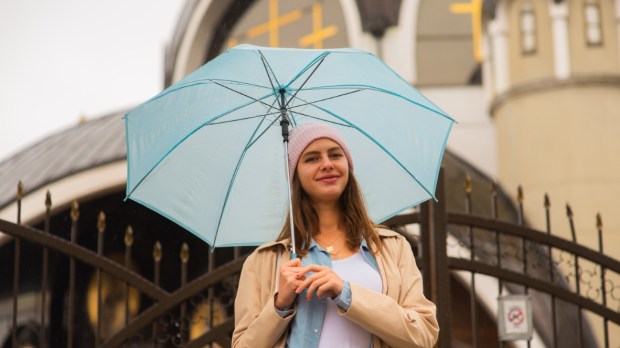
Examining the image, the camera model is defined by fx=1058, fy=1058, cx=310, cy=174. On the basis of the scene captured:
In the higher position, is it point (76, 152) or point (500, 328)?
point (76, 152)

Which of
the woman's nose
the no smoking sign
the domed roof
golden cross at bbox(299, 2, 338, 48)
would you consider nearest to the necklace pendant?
the woman's nose

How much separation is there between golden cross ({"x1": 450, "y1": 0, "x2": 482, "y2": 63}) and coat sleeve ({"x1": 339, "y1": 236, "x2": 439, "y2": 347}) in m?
12.1

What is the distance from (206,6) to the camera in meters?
17.3

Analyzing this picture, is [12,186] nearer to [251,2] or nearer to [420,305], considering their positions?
[251,2]

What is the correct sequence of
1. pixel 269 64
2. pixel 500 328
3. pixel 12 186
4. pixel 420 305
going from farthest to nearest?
pixel 12 186, pixel 500 328, pixel 269 64, pixel 420 305

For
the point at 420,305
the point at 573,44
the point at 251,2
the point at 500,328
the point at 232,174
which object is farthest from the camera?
the point at 251,2

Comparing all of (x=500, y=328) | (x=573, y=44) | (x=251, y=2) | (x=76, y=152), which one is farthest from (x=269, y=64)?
(x=251, y=2)

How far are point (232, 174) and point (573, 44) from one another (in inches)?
354

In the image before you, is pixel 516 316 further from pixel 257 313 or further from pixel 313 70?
pixel 257 313

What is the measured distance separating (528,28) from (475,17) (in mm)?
3041

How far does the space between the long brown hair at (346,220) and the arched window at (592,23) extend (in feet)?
31.2

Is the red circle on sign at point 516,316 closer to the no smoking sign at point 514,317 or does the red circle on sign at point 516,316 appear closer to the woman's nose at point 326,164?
the no smoking sign at point 514,317

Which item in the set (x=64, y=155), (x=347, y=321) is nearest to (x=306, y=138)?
(x=347, y=321)

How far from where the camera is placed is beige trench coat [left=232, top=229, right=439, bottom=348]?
8.95ft
